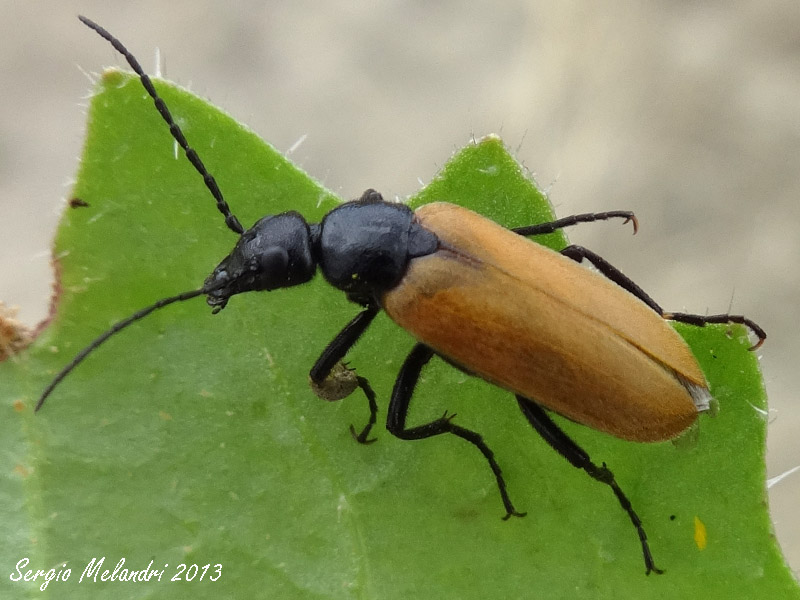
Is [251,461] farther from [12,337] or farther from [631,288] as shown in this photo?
[631,288]

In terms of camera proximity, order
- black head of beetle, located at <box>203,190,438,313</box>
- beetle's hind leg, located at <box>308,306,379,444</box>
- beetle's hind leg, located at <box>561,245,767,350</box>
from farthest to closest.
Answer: beetle's hind leg, located at <box>561,245,767,350</box> → black head of beetle, located at <box>203,190,438,313</box> → beetle's hind leg, located at <box>308,306,379,444</box>

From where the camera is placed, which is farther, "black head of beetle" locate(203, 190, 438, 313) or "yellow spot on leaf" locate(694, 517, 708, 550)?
"black head of beetle" locate(203, 190, 438, 313)

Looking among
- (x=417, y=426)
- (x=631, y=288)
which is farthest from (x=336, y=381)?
(x=631, y=288)

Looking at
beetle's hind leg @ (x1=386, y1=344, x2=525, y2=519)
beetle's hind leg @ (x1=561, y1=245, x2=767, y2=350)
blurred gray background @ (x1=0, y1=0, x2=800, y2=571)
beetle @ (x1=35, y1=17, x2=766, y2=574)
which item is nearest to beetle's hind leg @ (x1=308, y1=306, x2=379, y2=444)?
beetle @ (x1=35, y1=17, x2=766, y2=574)

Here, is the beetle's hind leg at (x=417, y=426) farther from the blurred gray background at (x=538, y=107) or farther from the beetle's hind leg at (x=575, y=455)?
the blurred gray background at (x=538, y=107)

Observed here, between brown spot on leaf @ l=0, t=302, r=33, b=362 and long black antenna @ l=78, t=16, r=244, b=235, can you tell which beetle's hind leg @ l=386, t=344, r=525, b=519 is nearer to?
long black antenna @ l=78, t=16, r=244, b=235

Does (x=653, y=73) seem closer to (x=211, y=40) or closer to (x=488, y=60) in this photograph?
(x=488, y=60)

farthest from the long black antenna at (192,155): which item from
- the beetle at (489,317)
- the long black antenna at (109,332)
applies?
the long black antenna at (109,332)
